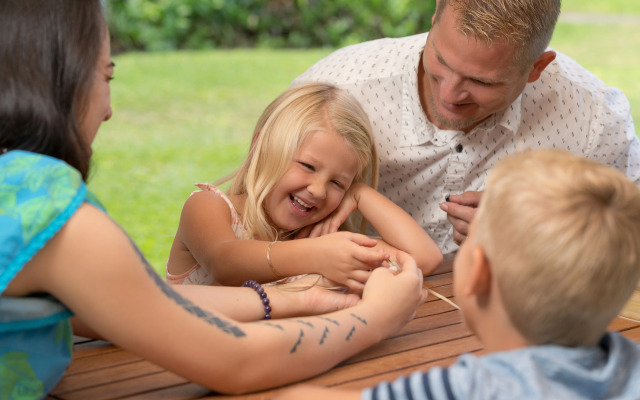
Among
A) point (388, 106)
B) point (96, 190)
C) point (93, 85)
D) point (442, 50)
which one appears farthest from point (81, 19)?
point (96, 190)

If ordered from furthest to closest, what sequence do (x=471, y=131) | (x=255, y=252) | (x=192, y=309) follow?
(x=471, y=131), (x=255, y=252), (x=192, y=309)

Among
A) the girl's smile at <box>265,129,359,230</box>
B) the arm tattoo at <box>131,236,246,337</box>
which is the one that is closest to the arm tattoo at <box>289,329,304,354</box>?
the arm tattoo at <box>131,236,246,337</box>

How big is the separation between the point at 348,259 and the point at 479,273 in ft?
2.63

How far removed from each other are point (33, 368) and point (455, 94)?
158 centimetres

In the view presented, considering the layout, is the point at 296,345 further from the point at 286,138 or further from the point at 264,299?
the point at 286,138

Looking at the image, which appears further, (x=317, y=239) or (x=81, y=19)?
(x=317, y=239)

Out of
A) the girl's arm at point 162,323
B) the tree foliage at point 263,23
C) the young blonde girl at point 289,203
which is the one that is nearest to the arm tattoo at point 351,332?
the girl's arm at point 162,323

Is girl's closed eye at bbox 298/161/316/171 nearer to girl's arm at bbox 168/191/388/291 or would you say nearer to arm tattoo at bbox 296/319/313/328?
girl's arm at bbox 168/191/388/291

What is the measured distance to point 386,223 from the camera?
256 cm

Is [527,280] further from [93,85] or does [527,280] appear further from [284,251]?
[284,251]

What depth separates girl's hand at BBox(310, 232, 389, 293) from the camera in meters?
2.09

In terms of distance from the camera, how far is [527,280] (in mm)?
1264

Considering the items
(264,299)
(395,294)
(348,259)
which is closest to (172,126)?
(348,259)

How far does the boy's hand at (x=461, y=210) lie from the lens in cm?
254
